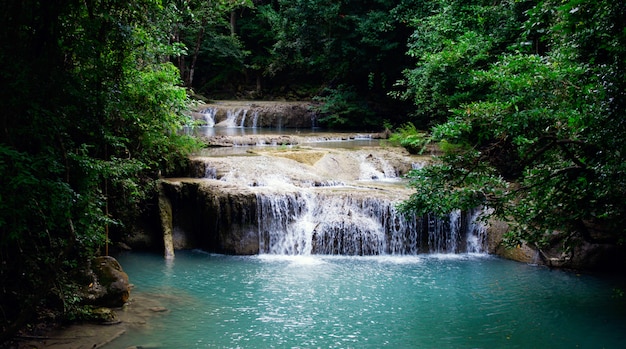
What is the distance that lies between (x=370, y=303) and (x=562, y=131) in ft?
13.4

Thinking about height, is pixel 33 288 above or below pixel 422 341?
above

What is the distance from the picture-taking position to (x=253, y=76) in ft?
109

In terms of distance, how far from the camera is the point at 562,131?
6516 mm

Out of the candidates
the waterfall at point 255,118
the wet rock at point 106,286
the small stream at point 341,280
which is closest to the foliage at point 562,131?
the small stream at point 341,280

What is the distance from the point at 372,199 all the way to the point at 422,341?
500 centimetres

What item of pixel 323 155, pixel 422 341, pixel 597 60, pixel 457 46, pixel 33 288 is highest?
pixel 457 46

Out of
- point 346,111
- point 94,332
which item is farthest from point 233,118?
point 94,332

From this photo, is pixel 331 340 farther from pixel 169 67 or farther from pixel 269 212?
pixel 169 67

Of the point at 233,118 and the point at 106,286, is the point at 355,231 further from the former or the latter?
the point at 233,118

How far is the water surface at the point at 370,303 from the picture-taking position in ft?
24.7

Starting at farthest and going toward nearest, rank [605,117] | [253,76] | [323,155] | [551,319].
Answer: [253,76]
[323,155]
[551,319]
[605,117]

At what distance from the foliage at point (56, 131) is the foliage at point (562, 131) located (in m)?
4.08

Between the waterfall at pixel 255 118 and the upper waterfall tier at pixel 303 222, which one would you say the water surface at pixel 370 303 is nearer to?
the upper waterfall tier at pixel 303 222

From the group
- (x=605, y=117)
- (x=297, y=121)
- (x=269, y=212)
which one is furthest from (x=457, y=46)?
(x=297, y=121)
